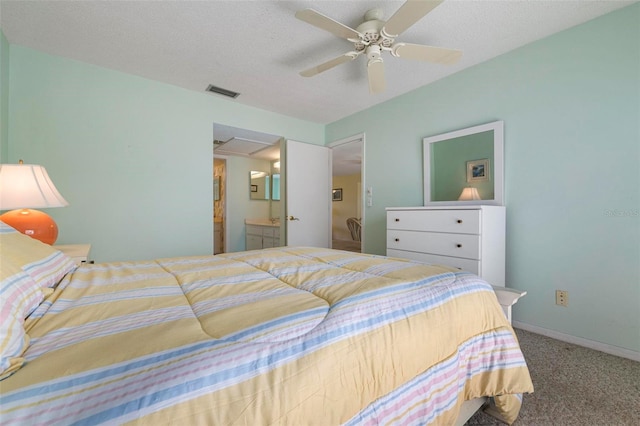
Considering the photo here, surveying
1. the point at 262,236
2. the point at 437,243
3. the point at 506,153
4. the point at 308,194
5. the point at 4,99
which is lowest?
the point at 262,236

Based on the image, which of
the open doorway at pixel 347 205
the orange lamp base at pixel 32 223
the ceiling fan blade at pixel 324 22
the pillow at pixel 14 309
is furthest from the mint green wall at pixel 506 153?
the open doorway at pixel 347 205

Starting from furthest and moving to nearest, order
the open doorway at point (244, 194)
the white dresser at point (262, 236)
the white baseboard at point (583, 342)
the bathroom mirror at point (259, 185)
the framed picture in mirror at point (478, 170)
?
the bathroom mirror at point (259, 185), the open doorway at point (244, 194), the white dresser at point (262, 236), the framed picture in mirror at point (478, 170), the white baseboard at point (583, 342)

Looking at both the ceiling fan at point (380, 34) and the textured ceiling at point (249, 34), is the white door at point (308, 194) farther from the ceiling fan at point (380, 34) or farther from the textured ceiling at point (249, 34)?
the ceiling fan at point (380, 34)

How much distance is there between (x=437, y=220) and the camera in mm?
2322

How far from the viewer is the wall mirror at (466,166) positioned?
2334 millimetres

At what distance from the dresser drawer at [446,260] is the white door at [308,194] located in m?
1.44

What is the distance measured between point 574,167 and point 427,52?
1.40 meters

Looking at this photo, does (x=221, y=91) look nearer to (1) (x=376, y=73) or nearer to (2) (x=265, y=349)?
(1) (x=376, y=73)

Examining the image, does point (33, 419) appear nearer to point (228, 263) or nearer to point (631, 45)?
point (228, 263)

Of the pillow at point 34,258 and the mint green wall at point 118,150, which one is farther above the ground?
the mint green wall at point 118,150

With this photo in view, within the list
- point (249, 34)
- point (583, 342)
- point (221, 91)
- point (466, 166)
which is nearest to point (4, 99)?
point (221, 91)

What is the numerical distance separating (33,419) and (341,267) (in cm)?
103

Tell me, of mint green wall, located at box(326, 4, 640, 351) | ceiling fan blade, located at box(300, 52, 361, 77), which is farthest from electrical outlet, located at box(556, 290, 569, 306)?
ceiling fan blade, located at box(300, 52, 361, 77)

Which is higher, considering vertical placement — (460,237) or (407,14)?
(407,14)
